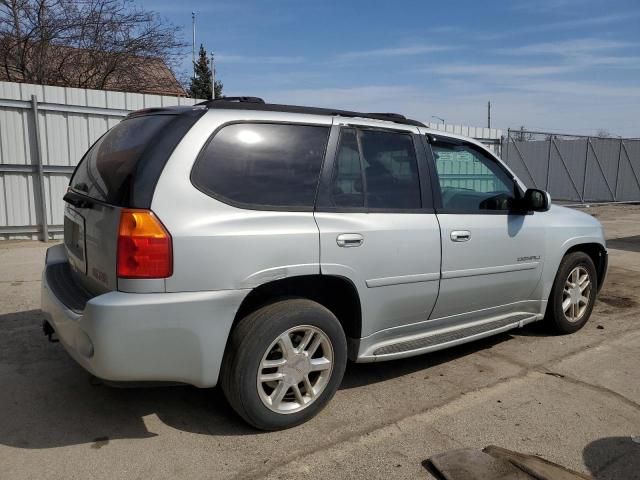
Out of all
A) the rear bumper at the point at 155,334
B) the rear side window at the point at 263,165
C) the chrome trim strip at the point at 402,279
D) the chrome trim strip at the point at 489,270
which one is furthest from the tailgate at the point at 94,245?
the chrome trim strip at the point at 489,270

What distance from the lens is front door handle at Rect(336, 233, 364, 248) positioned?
10.5 feet

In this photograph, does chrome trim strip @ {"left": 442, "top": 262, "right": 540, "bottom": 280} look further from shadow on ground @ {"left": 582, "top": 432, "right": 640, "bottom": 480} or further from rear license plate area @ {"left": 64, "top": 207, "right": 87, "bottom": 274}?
rear license plate area @ {"left": 64, "top": 207, "right": 87, "bottom": 274}

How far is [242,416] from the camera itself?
9.90 ft

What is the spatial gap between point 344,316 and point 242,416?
2.92ft

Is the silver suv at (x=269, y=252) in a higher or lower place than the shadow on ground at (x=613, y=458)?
higher

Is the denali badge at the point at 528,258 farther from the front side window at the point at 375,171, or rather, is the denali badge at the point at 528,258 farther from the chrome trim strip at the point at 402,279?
the front side window at the point at 375,171

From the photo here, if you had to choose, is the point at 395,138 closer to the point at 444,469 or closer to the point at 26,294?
the point at 444,469

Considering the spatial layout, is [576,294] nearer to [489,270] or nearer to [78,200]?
[489,270]

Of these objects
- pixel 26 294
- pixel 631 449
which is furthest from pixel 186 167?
pixel 26 294

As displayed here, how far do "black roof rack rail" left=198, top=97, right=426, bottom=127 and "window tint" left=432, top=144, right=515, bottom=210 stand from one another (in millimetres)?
384

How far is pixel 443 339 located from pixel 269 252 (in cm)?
162

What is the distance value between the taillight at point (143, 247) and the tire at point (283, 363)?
0.57 m

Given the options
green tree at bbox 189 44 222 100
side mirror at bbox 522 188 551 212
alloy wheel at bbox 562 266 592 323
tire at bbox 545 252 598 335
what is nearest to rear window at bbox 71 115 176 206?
side mirror at bbox 522 188 551 212

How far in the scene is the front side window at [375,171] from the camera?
3363 mm
